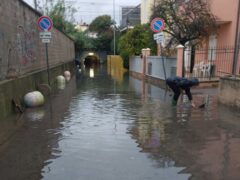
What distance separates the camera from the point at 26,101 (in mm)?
9078

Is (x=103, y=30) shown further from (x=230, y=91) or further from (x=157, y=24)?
(x=230, y=91)

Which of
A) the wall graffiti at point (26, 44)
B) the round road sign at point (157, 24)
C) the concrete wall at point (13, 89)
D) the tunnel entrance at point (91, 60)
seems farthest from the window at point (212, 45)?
the tunnel entrance at point (91, 60)

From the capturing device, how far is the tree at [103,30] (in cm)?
5281

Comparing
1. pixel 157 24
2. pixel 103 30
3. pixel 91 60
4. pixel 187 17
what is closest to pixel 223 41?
pixel 187 17

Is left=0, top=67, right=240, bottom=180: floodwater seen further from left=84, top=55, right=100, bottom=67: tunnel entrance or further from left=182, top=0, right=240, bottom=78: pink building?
left=84, top=55, right=100, bottom=67: tunnel entrance

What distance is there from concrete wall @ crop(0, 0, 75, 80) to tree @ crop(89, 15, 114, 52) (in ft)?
131

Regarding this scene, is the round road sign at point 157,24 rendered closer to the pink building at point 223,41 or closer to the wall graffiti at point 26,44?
the pink building at point 223,41

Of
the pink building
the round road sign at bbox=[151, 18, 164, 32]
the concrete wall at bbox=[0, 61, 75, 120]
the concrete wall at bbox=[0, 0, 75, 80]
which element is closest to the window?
the pink building

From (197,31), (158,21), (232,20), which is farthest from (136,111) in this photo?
(232,20)

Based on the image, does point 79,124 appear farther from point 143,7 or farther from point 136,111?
point 143,7

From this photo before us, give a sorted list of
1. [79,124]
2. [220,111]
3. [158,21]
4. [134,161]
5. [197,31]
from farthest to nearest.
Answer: [197,31], [158,21], [220,111], [79,124], [134,161]

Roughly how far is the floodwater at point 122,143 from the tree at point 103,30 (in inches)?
1761

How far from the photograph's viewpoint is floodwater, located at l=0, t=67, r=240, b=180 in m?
4.13

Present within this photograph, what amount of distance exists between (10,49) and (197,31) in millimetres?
9110
